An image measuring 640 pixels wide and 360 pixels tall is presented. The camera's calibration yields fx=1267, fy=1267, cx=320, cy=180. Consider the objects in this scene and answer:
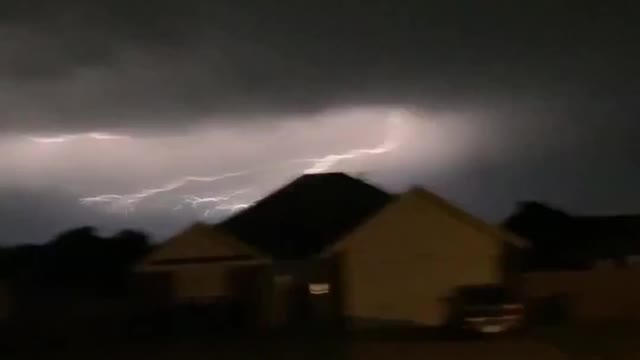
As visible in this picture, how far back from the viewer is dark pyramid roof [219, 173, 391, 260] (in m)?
53.9

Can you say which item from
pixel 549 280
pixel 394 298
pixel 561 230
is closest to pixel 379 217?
pixel 394 298

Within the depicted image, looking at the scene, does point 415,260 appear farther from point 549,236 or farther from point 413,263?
point 549,236

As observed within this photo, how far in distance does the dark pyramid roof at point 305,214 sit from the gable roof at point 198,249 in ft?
11.3

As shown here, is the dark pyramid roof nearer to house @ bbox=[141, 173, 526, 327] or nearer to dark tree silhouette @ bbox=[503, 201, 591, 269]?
house @ bbox=[141, 173, 526, 327]

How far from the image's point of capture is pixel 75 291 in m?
64.0

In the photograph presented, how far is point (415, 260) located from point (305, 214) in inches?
592

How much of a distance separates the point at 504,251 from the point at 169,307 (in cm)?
1188

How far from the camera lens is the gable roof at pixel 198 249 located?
4812cm

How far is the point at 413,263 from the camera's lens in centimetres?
4281

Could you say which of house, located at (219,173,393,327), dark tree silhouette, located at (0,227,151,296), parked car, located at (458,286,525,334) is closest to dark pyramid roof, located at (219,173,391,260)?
house, located at (219,173,393,327)

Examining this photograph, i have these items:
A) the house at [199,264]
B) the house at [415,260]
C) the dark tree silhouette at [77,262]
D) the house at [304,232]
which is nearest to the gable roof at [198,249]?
the house at [199,264]

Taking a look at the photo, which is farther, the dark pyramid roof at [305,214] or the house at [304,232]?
the dark pyramid roof at [305,214]

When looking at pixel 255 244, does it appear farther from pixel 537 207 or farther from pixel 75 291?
pixel 537 207

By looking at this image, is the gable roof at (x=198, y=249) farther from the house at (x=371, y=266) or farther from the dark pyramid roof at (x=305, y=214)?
the dark pyramid roof at (x=305, y=214)
